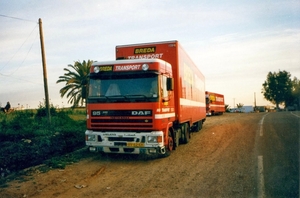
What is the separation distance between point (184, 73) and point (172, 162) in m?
4.21

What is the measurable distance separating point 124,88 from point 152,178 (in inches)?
119

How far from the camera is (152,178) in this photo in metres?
7.19

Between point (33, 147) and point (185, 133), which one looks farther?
point (185, 133)

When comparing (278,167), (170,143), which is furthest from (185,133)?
(278,167)

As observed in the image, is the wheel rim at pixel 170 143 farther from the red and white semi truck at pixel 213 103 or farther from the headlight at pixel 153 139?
the red and white semi truck at pixel 213 103

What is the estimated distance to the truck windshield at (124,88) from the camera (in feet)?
28.4

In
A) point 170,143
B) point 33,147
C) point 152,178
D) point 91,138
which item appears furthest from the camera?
point 33,147

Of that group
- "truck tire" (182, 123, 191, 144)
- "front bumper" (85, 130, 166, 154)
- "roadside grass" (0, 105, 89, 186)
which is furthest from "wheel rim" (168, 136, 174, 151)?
"roadside grass" (0, 105, 89, 186)

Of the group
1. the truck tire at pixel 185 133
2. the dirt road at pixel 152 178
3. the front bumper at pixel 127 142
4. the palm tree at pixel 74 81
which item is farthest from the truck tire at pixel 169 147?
the palm tree at pixel 74 81

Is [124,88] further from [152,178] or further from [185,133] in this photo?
[185,133]

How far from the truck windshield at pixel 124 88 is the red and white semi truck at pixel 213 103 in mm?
30748

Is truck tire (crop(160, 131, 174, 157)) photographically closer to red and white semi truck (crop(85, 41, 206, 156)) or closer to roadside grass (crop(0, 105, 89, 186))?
red and white semi truck (crop(85, 41, 206, 156))

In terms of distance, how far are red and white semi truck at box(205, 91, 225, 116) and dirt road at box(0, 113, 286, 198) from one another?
29.1 meters

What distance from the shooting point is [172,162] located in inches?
353
